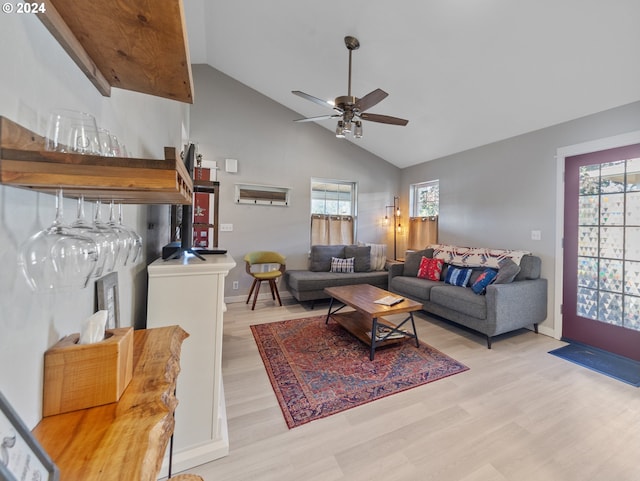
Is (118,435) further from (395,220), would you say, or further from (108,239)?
(395,220)

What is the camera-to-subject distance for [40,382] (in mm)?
539

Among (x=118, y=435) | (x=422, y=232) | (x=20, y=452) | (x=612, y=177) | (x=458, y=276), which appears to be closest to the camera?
(x=20, y=452)

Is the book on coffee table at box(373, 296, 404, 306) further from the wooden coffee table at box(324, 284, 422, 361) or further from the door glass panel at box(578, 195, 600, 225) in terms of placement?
the door glass panel at box(578, 195, 600, 225)

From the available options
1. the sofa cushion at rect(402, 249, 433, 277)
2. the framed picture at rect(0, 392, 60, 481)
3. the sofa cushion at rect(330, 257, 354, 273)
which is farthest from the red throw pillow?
the framed picture at rect(0, 392, 60, 481)

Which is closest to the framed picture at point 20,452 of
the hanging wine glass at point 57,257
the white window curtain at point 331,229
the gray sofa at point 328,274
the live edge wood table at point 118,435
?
the live edge wood table at point 118,435

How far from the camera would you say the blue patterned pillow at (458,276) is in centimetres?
342

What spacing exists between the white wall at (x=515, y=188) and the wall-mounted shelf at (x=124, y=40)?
12.4ft

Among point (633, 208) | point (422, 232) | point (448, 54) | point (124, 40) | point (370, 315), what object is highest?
point (448, 54)

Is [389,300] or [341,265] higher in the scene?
[341,265]

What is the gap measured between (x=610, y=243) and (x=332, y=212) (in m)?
3.59

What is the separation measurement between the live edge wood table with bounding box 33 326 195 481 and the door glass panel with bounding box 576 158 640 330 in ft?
12.6

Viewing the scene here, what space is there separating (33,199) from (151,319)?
3.02 ft

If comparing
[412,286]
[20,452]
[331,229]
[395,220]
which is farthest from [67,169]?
[395,220]

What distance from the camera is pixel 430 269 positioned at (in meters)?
3.88
